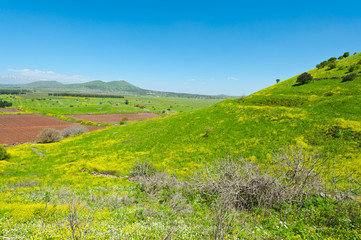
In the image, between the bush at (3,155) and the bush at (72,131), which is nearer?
the bush at (3,155)

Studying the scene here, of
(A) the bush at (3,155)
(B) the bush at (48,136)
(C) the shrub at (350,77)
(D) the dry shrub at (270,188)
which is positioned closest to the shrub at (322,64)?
(C) the shrub at (350,77)

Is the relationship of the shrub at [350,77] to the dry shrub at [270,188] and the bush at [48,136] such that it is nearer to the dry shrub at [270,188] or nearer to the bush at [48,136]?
the dry shrub at [270,188]

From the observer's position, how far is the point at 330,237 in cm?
830

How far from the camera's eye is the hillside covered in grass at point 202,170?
9.16 m

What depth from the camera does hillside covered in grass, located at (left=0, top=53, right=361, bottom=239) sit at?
916 cm

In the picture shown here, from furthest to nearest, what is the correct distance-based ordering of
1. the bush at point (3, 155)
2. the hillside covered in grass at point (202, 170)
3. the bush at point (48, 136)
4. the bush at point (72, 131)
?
the bush at point (72, 131) < the bush at point (48, 136) < the bush at point (3, 155) < the hillside covered in grass at point (202, 170)

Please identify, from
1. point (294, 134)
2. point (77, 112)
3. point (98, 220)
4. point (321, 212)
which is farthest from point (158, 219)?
point (77, 112)

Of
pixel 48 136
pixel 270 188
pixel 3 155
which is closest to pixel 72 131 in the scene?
pixel 48 136

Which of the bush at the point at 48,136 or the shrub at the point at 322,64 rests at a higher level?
the shrub at the point at 322,64

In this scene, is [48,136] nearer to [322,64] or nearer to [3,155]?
[3,155]

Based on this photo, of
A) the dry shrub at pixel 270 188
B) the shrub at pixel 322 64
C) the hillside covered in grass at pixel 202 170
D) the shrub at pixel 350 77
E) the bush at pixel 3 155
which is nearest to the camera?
the hillside covered in grass at pixel 202 170

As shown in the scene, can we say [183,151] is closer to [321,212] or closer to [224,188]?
[224,188]

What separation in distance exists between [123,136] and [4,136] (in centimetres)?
5959

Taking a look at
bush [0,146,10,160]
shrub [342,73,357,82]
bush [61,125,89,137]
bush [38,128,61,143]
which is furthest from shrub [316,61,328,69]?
bush [61,125,89,137]
